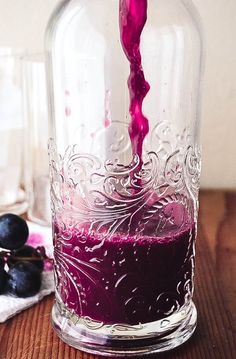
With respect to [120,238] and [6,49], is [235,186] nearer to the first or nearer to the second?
[6,49]

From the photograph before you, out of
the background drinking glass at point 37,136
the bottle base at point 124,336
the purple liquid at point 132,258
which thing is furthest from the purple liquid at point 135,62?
→ the background drinking glass at point 37,136

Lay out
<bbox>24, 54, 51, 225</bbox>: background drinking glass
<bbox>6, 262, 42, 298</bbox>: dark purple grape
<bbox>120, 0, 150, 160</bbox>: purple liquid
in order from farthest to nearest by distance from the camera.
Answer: <bbox>24, 54, 51, 225</bbox>: background drinking glass, <bbox>6, 262, 42, 298</bbox>: dark purple grape, <bbox>120, 0, 150, 160</bbox>: purple liquid

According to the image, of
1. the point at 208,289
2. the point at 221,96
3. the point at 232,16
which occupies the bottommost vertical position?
the point at 208,289

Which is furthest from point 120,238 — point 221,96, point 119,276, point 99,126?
point 221,96

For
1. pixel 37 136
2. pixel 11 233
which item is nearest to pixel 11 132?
pixel 37 136

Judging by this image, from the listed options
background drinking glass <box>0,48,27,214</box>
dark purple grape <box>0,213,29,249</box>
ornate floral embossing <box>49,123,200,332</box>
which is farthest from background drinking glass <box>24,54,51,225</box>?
ornate floral embossing <box>49,123,200,332</box>

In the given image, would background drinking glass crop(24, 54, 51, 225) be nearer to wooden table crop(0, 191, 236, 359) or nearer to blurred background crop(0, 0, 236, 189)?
blurred background crop(0, 0, 236, 189)
